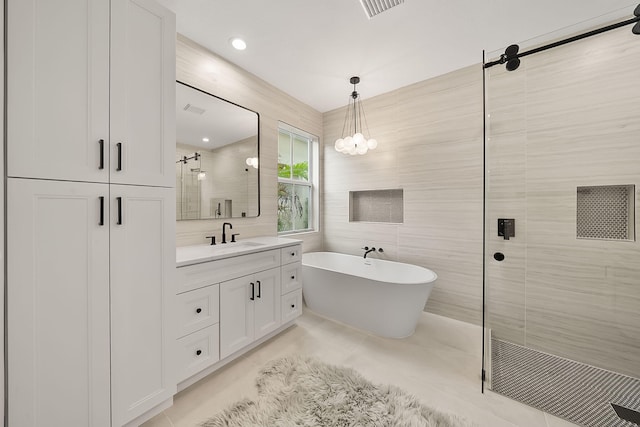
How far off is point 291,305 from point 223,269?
2.90 feet

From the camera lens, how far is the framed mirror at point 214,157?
206cm

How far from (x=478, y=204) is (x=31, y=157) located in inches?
124

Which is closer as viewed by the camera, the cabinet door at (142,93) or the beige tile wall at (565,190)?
the cabinet door at (142,93)

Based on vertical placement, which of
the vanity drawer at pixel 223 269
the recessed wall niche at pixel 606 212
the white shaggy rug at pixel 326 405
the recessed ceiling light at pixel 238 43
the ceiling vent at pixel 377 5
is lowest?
the white shaggy rug at pixel 326 405

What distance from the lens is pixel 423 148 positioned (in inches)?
107

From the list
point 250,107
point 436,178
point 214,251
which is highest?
point 250,107

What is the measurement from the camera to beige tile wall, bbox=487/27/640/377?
5.53 ft

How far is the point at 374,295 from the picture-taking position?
219 cm

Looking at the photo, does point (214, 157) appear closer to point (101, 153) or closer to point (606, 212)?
point (101, 153)

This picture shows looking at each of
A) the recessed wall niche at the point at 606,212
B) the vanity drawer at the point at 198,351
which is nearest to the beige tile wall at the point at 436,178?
the recessed wall niche at the point at 606,212

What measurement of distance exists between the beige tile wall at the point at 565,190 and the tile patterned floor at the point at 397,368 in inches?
22.3

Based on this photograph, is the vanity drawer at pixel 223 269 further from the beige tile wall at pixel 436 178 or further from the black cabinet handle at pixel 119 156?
the beige tile wall at pixel 436 178

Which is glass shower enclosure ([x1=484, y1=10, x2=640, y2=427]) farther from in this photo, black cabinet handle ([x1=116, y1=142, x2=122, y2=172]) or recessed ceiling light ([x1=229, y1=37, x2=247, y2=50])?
black cabinet handle ([x1=116, y1=142, x2=122, y2=172])

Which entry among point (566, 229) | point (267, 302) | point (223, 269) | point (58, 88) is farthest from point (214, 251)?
point (566, 229)
